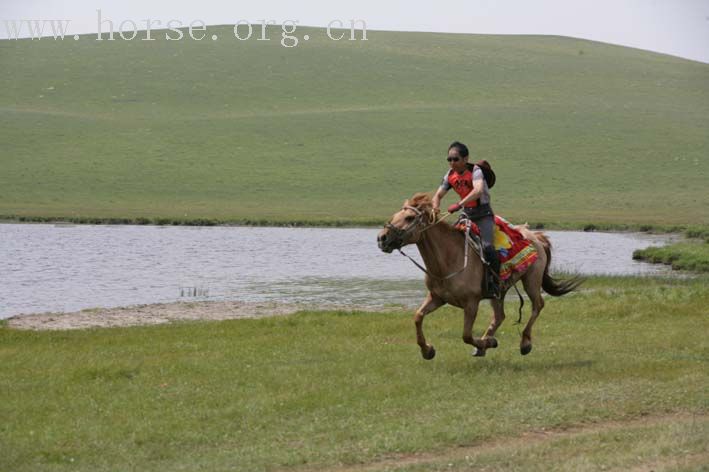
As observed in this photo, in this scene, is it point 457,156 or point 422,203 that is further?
point 457,156

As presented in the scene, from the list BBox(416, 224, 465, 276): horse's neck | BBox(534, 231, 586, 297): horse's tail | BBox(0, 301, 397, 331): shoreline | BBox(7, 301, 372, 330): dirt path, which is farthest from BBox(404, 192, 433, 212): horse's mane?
BBox(7, 301, 372, 330): dirt path

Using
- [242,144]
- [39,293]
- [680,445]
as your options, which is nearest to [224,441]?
[680,445]

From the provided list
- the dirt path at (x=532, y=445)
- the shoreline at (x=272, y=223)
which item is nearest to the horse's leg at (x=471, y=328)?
the dirt path at (x=532, y=445)

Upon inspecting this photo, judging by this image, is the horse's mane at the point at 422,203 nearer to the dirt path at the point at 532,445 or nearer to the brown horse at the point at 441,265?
the brown horse at the point at 441,265

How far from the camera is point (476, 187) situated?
41.3 ft

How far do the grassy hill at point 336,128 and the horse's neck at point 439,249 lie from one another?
38.3m

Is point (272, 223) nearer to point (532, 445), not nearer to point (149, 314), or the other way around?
point (149, 314)

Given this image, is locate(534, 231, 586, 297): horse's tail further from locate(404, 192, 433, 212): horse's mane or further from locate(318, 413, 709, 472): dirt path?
locate(318, 413, 709, 472): dirt path

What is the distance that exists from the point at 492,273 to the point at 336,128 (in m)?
60.8

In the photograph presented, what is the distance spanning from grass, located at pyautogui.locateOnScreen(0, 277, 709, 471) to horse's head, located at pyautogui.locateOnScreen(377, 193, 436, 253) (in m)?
1.46

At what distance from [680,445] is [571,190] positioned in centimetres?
5281

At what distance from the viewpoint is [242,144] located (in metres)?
68.8

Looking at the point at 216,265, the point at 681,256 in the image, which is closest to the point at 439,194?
the point at 216,265

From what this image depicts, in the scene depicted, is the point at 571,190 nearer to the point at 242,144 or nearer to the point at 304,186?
the point at 304,186
